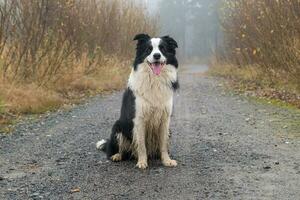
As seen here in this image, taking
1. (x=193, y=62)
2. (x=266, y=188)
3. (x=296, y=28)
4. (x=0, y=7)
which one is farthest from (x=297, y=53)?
(x=193, y=62)

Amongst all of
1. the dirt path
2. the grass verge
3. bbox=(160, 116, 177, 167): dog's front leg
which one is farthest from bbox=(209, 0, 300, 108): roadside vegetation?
bbox=(160, 116, 177, 167): dog's front leg

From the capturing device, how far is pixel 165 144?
5977mm

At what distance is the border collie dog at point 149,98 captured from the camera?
18.6ft

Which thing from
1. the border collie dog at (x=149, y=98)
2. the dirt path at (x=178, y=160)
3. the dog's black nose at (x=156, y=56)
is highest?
the dog's black nose at (x=156, y=56)

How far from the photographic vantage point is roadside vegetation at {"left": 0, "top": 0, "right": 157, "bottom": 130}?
35.7 feet

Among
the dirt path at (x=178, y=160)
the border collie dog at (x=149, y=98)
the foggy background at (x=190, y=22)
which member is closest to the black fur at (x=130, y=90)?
the border collie dog at (x=149, y=98)

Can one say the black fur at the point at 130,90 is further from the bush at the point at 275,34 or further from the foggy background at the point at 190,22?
the foggy background at the point at 190,22

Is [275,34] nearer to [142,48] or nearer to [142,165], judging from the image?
[142,48]

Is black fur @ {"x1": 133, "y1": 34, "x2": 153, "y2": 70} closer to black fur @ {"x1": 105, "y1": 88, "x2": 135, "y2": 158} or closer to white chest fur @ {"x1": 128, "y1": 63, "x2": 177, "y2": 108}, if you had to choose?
white chest fur @ {"x1": 128, "y1": 63, "x2": 177, "y2": 108}

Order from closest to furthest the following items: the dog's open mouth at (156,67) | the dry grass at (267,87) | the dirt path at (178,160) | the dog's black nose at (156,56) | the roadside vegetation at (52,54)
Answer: the dirt path at (178,160) < the dog's black nose at (156,56) < the dog's open mouth at (156,67) < the roadside vegetation at (52,54) < the dry grass at (267,87)

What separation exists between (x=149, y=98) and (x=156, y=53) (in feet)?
1.81

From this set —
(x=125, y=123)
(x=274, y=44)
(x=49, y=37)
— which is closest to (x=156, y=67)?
(x=125, y=123)

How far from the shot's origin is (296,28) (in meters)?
11.9

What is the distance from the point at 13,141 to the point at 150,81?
9.16 ft
